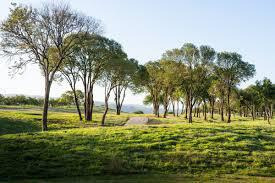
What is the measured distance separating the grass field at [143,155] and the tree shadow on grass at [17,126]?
1414cm

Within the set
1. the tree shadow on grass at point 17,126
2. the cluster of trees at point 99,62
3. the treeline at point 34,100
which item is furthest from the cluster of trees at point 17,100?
the tree shadow on grass at point 17,126

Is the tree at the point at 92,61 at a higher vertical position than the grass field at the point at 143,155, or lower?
higher

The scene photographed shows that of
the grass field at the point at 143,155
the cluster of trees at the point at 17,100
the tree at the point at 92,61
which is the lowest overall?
the grass field at the point at 143,155

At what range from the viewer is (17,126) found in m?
47.4

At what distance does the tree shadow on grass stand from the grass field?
14.1 metres

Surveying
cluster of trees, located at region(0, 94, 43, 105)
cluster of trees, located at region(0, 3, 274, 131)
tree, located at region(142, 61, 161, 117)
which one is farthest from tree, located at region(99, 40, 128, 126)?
cluster of trees, located at region(0, 94, 43, 105)

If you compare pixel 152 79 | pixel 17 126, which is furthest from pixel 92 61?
pixel 152 79

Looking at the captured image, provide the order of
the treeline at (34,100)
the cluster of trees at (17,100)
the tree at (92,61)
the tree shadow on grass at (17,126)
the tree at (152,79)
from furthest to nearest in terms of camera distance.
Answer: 1. the treeline at (34,100)
2. the cluster of trees at (17,100)
3. the tree at (152,79)
4. the tree at (92,61)
5. the tree shadow on grass at (17,126)

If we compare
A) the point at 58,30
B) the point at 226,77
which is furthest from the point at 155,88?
the point at 58,30

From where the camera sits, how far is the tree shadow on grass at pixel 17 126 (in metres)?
43.5

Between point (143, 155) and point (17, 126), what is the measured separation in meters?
30.1

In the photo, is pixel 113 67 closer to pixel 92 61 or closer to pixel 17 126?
pixel 92 61

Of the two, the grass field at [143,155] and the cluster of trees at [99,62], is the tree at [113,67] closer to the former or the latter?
the cluster of trees at [99,62]

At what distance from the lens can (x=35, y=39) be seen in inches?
1813
